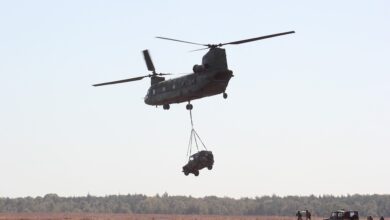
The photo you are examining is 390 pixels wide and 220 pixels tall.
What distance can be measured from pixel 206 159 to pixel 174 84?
597 cm

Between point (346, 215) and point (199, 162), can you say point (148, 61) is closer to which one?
point (199, 162)

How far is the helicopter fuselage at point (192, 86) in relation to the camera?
53.8 m

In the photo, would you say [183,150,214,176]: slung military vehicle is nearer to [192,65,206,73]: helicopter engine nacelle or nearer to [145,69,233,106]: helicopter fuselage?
[145,69,233,106]: helicopter fuselage

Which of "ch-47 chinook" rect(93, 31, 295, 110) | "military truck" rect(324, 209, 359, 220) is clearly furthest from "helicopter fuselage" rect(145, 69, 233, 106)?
"military truck" rect(324, 209, 359, 220)

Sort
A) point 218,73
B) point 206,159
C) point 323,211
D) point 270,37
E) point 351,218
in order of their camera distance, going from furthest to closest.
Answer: point 323,211 → point 351,218 → point 206,159 → point 218,73 → point 270,37

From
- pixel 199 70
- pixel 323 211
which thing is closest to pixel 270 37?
pixel 199 70

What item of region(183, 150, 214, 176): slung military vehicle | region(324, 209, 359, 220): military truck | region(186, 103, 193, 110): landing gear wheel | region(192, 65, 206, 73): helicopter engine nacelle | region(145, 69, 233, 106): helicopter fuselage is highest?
region(192, 65, 206, 73): helicopter engine nacelle

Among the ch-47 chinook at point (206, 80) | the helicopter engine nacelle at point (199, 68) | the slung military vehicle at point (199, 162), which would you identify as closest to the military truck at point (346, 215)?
the slung military vehicle at point (199, 162)

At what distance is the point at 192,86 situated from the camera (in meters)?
54.8

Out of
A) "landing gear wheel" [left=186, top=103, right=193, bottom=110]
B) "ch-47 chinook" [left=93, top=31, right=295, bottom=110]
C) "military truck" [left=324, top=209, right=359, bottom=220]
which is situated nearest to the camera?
"ch-47 chinook" [left=93, top=31, right=295, bottom=110]

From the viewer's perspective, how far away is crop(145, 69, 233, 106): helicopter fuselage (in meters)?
53.8

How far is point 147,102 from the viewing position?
61.1 m

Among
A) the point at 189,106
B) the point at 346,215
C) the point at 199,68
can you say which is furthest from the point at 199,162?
the point at 346,215

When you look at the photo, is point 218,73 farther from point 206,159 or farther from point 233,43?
point 206,159
